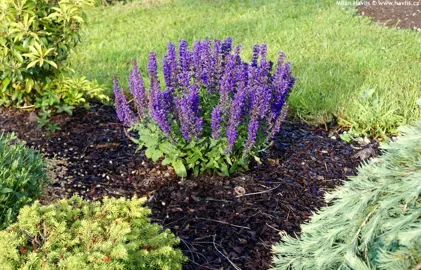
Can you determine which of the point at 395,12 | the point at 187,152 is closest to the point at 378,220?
the point at 187,152

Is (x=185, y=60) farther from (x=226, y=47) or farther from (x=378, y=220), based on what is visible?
(x=378, y=220)

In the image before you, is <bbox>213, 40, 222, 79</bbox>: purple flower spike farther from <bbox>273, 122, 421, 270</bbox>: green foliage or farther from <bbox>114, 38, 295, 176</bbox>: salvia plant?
<bbox>273, 122, 421, 270</bbox>: green foliage

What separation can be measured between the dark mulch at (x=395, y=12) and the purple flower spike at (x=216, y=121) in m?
5.61

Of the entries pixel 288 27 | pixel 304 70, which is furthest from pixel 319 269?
pixel 288 27

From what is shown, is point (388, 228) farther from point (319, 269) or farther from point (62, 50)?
point (62, 50)

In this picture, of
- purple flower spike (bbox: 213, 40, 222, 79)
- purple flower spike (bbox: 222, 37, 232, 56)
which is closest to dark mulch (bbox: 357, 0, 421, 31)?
purple flower spike (bbox: 222, 37, 232, 56)

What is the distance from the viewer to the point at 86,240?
1990 millimetres

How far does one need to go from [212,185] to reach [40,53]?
1.84m

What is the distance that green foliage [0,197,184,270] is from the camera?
73.2 inches

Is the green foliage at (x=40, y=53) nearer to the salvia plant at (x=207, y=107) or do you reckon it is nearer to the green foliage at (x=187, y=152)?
the salvia plant at (x=207, y=107)

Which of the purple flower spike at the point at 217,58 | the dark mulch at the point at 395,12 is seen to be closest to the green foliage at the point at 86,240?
the purple flower spike at the point at 217,58

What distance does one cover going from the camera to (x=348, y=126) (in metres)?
4.34

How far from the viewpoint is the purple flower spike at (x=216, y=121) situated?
290cm

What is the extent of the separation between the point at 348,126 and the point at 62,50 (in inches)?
104
